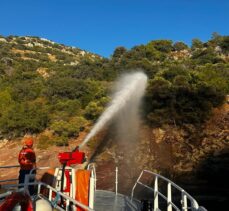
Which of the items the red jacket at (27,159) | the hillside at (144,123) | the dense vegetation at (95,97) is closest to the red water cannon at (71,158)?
the red jacket at (27,159)

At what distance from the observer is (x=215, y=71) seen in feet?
158

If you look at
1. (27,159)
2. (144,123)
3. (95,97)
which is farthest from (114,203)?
(95,97)

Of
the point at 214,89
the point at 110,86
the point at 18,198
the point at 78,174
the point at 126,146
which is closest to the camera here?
the point at 18,198

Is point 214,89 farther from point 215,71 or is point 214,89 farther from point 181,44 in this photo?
point 181,44

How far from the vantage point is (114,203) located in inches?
401

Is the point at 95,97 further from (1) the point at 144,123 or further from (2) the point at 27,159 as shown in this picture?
(2) the point at 27,159

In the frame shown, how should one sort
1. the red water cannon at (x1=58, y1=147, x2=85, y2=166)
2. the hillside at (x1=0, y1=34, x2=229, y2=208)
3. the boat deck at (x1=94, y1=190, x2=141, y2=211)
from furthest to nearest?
the hillside at (x1=0, y1=34, x2=229, y2=208) → the boat deck at (x1=94, y1=190, x2=141, y2=211) → the red water cannon at (x1=58, y1=147, x2=85, y2=166)

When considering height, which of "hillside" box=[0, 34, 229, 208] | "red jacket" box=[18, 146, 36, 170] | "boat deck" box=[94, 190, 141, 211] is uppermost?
"hillside" box=[0, 34, 229, 208]

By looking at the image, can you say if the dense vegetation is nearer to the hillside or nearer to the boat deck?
the hillside

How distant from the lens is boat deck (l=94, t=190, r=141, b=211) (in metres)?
9.47

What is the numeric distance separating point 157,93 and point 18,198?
34424 millimetres

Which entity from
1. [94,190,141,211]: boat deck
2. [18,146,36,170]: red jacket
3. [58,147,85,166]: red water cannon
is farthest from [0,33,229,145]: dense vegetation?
[58,147,85,166]: red water cannon

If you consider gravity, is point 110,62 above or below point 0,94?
above

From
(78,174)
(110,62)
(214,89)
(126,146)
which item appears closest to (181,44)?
(110,62)
